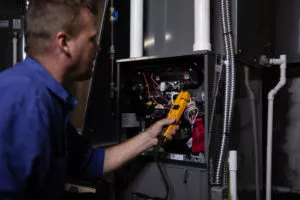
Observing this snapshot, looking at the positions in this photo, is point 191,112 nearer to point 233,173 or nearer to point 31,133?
point 233,173

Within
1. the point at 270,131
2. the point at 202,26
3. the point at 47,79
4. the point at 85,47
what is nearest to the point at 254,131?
the point at 270,131

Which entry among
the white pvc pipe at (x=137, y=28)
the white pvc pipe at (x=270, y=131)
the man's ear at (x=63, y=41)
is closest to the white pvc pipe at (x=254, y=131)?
the white pvc pipe at (x=270, y=131)

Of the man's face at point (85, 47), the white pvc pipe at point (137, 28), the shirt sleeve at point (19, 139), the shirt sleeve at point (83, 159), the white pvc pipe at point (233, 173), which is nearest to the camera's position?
the shirt sleeve at point (19, 139)

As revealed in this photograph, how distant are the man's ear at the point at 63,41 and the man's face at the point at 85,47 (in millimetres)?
25

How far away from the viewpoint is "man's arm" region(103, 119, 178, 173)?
1342 mm

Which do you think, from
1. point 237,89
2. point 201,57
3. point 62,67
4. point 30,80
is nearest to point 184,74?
point 201,57

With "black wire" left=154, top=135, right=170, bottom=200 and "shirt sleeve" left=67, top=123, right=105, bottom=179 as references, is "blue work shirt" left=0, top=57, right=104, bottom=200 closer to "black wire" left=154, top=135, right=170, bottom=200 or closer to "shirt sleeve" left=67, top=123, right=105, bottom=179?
"shirt sleeve" left=67, top=123, right=105, bottom=179

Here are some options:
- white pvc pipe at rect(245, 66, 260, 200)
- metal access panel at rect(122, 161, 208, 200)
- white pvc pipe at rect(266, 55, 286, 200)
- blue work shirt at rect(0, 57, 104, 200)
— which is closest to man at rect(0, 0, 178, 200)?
blue work shirt at rect(0, 57, 104, 200)

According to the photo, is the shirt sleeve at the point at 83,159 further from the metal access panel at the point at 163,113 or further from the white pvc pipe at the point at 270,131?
the white pvc pipe at the point at 270,131

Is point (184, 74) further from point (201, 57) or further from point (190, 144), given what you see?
point (190, 144)

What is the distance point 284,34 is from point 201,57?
742mm

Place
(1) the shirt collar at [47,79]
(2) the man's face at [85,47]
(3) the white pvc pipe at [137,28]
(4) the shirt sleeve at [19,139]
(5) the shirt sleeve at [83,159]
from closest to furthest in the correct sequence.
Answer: (4) the shirt sleeve at [19,139]
(1) the shirt collar at [47,79]
(2) the man's face at [85,47]
(5) the shirt sleeve at [83,159]
(3) the white pvc pipe at [137,28]

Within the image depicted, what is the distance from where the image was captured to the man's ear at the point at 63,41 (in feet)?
3.44

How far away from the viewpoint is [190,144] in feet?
4.53
